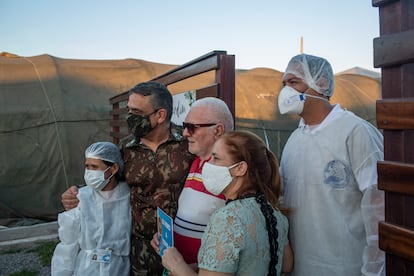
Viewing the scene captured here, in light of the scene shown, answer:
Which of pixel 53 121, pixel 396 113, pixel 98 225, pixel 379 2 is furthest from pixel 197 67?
pixel 53 121

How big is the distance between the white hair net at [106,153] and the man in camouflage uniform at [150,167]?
0.06 m

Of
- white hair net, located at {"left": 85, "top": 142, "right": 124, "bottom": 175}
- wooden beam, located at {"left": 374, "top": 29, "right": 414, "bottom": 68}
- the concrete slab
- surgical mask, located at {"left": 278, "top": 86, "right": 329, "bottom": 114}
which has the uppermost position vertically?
wooden beam, located at {"left": 374, "top": 29, "right": 414, "bottom": 68}

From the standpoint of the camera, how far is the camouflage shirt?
8.16 feet

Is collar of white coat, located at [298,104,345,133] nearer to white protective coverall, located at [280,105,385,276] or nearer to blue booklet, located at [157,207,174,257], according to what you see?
white protective coverall, located at [280,105,385,276]

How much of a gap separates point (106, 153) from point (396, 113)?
1.85 meters

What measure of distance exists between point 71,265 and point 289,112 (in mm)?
1767

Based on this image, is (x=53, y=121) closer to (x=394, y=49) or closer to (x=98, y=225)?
(x=98, y=225)

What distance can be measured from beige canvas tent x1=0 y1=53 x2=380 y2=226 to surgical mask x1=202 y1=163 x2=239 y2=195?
835 centimetres

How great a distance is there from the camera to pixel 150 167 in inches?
99.4

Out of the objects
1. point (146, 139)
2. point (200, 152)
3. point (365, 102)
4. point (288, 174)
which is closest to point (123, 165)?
point (146, 139)

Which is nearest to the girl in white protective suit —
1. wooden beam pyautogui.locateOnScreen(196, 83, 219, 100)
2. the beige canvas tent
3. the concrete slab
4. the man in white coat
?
wooden beam pyautogui.locateOnScreen(196, 83, 219, 100)

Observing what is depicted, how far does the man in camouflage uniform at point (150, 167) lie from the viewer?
8.18 feet

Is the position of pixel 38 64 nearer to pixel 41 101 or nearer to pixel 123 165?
pixel 41 101

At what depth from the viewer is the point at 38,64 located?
1087 centimetres
